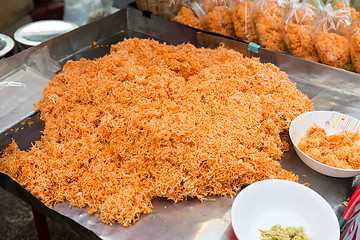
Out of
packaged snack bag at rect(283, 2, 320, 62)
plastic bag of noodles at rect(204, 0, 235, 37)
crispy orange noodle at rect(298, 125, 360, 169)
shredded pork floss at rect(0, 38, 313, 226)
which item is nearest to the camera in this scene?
shredded pork floss at rect(0, 38, 313, 226)

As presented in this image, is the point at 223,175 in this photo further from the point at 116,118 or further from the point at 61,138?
the point at 61,138

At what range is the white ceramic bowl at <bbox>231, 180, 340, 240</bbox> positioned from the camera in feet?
6.39

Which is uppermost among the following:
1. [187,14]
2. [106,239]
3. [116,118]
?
[187,14]

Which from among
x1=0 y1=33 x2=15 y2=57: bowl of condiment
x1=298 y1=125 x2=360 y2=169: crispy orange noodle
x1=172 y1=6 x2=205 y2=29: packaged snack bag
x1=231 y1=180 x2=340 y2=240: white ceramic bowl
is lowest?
x1=231 y1=180 x2=340 y2=240: white ceramic bowl

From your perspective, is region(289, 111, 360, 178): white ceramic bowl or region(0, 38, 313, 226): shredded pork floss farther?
region(289, 111, 360, 178): white ceramic bowl

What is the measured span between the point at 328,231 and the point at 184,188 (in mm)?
938

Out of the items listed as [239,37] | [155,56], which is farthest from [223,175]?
[239,37]

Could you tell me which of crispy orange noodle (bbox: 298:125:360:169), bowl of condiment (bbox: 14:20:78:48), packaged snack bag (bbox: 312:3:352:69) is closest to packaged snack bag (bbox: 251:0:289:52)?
packaged snack bag (bbox: 312:3:352:69)

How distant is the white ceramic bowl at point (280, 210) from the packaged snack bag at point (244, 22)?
7.51 ft

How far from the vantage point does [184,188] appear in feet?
→ 7.27

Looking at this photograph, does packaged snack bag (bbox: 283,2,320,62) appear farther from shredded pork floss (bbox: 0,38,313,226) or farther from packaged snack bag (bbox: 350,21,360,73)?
shredded pork floss (bbox: 0,38,313,226)

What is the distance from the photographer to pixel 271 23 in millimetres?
3664

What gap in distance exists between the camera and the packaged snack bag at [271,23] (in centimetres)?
367

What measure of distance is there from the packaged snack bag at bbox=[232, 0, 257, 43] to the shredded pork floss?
100 centimetres
